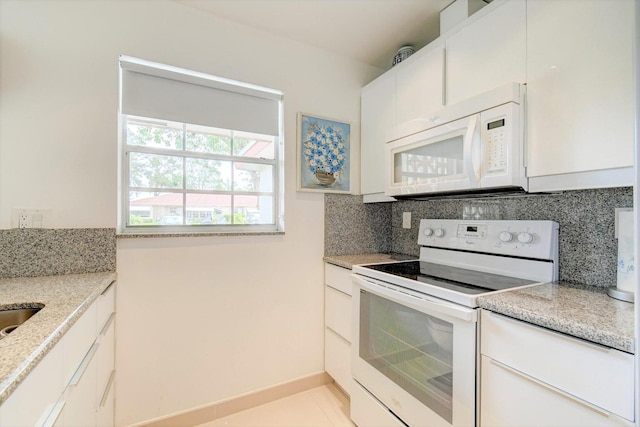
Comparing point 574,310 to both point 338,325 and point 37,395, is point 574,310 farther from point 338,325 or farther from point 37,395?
point 37,395

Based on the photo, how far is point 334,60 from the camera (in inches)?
84.9

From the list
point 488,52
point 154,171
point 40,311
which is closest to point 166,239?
point 154,171

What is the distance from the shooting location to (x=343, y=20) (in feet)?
5.89

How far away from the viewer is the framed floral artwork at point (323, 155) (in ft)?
6.64

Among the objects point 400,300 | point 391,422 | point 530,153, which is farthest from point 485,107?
point 391,422

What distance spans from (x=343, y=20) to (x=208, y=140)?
116 centimetres

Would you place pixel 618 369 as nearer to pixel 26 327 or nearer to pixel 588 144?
pixel 588 144

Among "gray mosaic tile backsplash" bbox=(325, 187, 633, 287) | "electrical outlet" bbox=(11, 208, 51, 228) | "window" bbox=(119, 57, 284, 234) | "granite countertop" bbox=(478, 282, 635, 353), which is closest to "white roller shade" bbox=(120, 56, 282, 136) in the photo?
"window" bbox=(119, 57, 284, 234)

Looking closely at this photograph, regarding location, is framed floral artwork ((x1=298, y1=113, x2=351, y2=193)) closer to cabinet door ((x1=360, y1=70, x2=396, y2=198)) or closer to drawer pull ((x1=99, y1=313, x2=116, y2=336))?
cabinet door ((x1=360, y1=70, x2=396, y2=198))

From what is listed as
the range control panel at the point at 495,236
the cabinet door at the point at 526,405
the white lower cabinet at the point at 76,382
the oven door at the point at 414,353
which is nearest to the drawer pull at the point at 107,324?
the white lower cabinet at the point at 76,382

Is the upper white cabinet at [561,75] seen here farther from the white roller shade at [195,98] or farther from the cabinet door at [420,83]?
the white roller shade at [195,98]

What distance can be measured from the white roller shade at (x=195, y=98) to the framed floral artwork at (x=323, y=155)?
0.23m

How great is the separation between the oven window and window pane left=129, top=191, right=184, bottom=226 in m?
1.25

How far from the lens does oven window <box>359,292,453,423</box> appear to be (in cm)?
116
